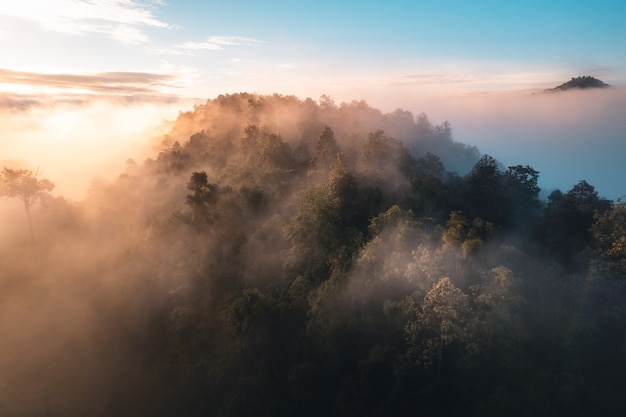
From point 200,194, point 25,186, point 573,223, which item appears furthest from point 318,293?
point 25,186

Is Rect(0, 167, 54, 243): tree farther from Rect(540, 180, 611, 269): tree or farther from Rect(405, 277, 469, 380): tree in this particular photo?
Rect(540, 180, 611, 269): tree

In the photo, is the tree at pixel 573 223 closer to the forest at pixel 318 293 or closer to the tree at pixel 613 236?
the forest at pixel 318 293

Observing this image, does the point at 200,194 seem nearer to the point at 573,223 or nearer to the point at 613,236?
the point at 573,223

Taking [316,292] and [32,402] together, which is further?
[32,402]

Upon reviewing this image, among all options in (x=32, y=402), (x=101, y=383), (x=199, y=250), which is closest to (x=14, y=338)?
(x=32, y=402)

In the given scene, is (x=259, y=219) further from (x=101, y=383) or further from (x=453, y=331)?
(x=453, y=331)

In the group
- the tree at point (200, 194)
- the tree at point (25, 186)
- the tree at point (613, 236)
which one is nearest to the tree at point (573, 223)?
the tree at point (613, 236)
